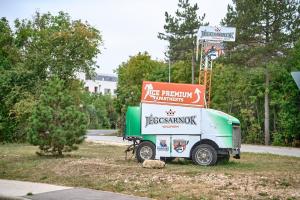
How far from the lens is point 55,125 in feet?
61.8

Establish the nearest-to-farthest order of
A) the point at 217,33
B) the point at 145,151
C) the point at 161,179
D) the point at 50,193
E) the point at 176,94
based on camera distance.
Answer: the point at 50,193 → the point at 161,179 → the point at 176,94 → the point at 145,151 → the point at 217,33

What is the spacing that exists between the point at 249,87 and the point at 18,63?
61.7 feet

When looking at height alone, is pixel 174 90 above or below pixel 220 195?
above

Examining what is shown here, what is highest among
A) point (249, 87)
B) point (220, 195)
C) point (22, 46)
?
point (22, 46)

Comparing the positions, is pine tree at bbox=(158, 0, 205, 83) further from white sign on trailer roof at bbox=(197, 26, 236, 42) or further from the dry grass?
the dry grass

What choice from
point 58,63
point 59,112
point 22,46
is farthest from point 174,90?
point 22,46

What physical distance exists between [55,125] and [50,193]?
23.5ft

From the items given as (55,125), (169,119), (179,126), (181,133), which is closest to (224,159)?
(181,133)

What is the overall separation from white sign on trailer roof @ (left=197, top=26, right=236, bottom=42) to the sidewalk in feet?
82.8

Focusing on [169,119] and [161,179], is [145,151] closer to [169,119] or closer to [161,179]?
[169,119]

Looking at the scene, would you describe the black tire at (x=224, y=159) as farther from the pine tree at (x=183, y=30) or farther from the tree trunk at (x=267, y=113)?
the pine tree at (x=183, y=30)

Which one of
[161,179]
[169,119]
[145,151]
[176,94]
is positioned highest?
[176,94]

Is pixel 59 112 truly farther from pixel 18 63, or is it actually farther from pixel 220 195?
pixel 18 63

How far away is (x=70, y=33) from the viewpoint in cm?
3903
